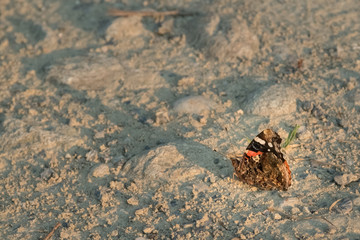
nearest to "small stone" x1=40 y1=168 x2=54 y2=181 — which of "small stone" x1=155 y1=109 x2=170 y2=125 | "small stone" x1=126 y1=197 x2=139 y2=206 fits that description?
"small stone" x1=126 y1=197 x2=139 y2=206

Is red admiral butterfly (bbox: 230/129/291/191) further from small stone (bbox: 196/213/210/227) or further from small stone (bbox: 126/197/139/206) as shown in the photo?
small stone (bbox: 126/197/139/206)

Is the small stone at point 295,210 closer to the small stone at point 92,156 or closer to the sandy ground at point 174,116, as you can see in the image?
the sandy ground at point 174,116

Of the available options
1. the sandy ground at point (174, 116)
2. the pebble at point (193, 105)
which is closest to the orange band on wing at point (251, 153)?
the sandy ground at point (174, 116)

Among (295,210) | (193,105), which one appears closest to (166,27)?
(193,105)

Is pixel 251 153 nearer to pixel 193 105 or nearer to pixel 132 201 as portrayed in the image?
pixel 132 201

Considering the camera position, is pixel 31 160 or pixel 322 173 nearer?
pixel 322 173

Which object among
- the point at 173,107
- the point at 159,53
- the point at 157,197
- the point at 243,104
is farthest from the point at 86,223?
the point at 159,53

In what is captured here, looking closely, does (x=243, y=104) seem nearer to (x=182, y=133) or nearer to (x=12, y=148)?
(x=182, y=133)

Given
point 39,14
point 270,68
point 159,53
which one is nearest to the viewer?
point 270,68
